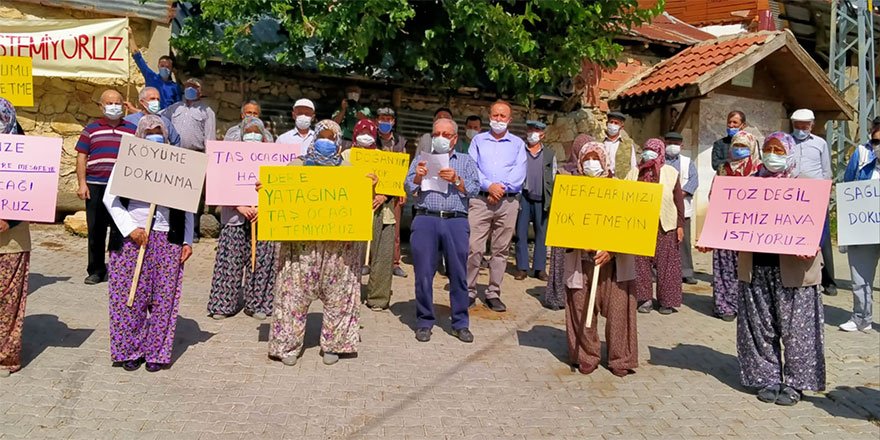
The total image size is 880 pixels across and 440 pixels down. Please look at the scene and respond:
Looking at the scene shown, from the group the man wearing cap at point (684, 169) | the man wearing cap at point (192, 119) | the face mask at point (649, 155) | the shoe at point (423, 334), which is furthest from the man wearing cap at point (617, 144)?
the man wearing cap at point (192, 119)

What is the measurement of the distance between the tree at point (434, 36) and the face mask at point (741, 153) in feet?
8.58

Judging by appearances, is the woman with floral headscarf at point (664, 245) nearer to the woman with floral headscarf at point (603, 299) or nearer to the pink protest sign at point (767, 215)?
the woman with floral headscarf at point (603, 299)

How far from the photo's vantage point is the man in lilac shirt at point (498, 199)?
22.0 feet

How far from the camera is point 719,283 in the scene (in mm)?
7105

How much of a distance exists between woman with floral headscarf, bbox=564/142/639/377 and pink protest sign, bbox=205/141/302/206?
100 inches

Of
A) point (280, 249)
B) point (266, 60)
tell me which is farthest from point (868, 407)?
point (266, 60)

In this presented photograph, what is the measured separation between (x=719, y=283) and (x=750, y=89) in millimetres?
6067

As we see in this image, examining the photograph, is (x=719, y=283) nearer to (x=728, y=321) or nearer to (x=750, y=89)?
(x=728, y=321)

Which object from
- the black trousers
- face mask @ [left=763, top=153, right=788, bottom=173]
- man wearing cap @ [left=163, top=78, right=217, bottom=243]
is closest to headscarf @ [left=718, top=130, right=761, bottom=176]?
face mask @ [left=763, top=153, right=788, bottom=173]

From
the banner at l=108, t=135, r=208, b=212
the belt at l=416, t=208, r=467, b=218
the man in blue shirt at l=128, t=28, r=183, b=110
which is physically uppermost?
the man in blue shirt at l=128, t=28, r=183, b=110

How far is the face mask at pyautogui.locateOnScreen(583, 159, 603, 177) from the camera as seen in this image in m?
5.08

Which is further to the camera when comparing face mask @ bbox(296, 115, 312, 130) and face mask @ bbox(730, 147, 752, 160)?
face mask @ bbox(296, 115, 312, 130)

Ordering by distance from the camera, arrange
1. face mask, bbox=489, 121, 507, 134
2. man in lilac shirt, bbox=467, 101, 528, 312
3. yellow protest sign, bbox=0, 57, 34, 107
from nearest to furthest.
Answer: face mask, bbox=489, 121, 507, 134 → man in lilac shirt, bbox=467, 101, 528, 312 → yellow protest sign, bbox=0, 57, 34, 107

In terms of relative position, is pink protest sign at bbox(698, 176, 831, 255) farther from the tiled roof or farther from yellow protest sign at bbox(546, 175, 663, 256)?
the tiled roof
